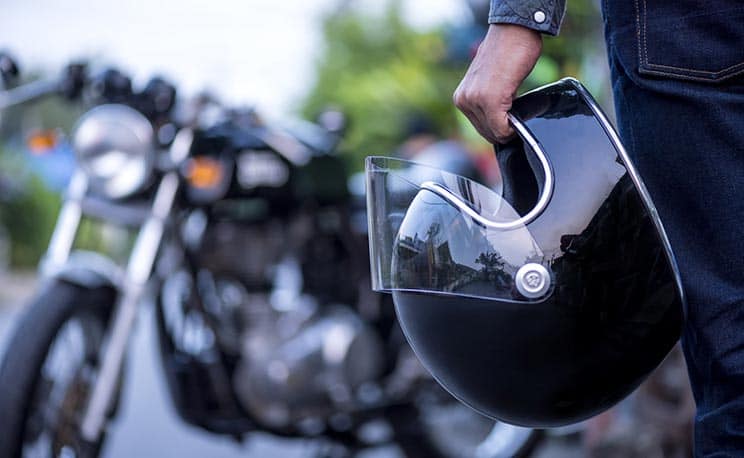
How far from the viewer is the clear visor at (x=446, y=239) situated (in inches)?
50.9

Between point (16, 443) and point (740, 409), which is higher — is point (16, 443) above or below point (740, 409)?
below

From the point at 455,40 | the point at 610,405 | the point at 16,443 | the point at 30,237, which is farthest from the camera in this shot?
the point at 30,237

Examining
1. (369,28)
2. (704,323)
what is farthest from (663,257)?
(369,28)

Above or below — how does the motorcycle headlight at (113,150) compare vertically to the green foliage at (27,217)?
above

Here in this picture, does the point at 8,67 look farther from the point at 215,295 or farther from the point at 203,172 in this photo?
the point at 215,295

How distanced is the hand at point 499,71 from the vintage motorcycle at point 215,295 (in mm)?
1231

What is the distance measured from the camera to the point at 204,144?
2.80 m

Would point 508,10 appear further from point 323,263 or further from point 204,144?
point 323,263

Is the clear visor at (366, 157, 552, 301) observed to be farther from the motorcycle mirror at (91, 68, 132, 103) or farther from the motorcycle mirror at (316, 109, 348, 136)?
the motorcycle mirror at (316, 109, 348, 136)

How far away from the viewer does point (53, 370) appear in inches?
89.4

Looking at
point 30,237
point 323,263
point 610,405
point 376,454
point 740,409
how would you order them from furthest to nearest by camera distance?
point 30,237
point 376,454
point 323,263
point 610,405
point 740,409

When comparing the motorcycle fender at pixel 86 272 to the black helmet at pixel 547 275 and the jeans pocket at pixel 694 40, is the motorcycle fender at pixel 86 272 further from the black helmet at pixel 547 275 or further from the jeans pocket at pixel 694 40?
the jeans pocket at pixel 694 40

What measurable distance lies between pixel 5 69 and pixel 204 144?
608mm

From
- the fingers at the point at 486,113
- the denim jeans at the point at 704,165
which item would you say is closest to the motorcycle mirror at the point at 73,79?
the fingers at the point at 486,113
